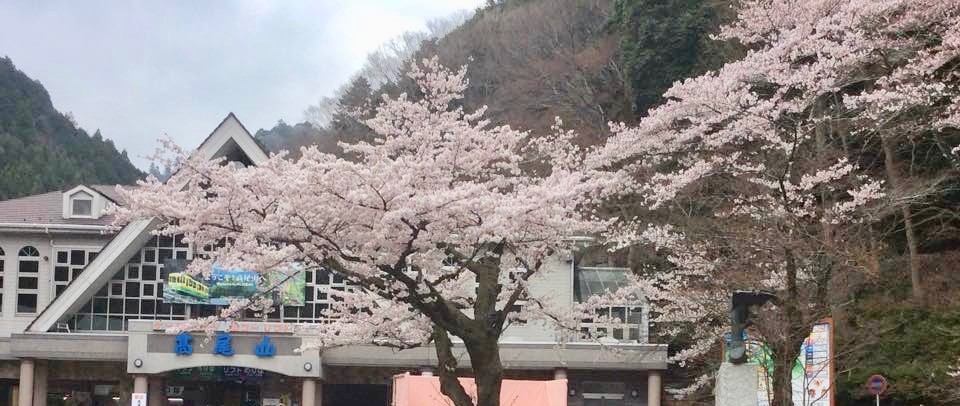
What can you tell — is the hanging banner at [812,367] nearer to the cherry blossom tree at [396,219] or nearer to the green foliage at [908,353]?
the cherry blossom tree at [396,219]

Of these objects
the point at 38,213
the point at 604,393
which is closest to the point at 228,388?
the point at 38,213

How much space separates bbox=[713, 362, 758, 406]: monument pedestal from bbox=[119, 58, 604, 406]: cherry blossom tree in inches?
110

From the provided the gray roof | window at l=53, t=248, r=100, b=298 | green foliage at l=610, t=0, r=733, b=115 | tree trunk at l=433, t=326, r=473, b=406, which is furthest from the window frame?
green foliage at l=610, t=0, r=733, b=115

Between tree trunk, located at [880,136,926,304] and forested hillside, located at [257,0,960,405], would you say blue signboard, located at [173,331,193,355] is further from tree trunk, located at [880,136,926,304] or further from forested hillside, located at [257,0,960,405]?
tree trunk, located at [880,136,926,304]

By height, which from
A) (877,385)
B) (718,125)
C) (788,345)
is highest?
(718,125)

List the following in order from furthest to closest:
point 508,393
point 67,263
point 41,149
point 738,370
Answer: point 41,149, point 67,263, point 508,393, point 738,370

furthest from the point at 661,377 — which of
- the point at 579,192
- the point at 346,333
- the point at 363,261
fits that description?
the point at 363,261

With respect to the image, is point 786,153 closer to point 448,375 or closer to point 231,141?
point 448,375

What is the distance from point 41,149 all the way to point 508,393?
42143 millimetres

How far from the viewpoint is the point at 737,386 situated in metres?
8.82

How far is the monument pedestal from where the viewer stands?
881 centimetres

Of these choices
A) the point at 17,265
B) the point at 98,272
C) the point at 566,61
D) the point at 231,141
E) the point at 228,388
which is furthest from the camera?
the point at 566,61

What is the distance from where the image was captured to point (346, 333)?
14156mm

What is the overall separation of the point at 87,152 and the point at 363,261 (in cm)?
5057
